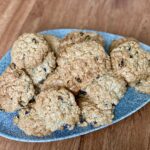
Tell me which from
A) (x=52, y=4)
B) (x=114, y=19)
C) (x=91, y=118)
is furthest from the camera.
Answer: (x=52, y=4)

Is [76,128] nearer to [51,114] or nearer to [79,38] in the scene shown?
[51,114]

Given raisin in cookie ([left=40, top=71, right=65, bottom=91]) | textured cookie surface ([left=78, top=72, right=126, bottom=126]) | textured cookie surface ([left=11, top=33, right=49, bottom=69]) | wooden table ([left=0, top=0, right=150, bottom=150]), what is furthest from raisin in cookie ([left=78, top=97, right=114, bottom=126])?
wooden table ([left=0, top=0, right=150, bottom=150])

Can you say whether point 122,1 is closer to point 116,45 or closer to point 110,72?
point 116,45

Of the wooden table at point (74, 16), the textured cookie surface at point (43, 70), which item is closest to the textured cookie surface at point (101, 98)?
the textured cookie surface at point (43, 70)

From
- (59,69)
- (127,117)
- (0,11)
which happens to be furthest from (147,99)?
(0,11)

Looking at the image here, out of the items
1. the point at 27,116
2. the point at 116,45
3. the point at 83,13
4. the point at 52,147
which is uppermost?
the point at 83,13

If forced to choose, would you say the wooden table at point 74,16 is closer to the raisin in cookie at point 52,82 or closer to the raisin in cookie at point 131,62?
the raisin in cookie at point 131,62

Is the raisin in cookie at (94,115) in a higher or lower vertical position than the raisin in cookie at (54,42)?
lower
